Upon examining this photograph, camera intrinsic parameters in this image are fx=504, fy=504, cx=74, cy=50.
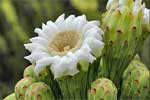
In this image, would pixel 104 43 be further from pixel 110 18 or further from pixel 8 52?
pixel 8 52

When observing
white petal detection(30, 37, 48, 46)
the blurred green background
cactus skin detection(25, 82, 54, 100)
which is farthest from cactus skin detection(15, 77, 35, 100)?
the blurred green background

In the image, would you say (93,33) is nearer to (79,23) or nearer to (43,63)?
(79,23)

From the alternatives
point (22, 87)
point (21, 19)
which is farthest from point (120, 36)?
point (21, 19)

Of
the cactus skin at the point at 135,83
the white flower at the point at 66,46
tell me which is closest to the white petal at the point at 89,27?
the white flower at the point at 66,46

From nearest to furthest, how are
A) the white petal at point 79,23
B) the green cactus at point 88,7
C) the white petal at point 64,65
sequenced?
the white petal at point 64,65
the white petal at point 79,23
the green cactus at point 88,7

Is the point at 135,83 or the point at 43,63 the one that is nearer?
the point at 43,63

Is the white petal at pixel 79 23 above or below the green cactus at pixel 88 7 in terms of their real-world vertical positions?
below

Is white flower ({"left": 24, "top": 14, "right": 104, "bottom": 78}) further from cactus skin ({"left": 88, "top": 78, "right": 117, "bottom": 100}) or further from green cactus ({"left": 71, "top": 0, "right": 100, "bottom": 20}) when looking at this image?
green cactus ({"left": 71, "top": 0, "right": 100, "bottom": 20})

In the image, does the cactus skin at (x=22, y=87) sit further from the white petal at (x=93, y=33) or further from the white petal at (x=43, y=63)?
the white petal at (x=93, y=33)
